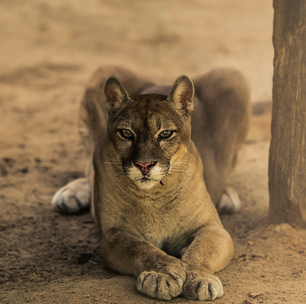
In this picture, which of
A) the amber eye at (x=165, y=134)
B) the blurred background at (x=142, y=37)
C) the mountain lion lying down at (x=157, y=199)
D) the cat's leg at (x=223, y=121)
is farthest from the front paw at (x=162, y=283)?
the blurred background at (x=142, y=37)

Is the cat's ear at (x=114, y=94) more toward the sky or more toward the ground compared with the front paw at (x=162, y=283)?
more toward the sky

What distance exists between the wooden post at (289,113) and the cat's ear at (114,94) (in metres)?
1.05

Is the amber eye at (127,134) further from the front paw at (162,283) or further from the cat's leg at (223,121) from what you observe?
the cat's leg at (223,121)

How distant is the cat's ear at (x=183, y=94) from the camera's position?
10.7ft

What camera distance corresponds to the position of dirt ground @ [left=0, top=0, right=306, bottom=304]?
314 centimetres

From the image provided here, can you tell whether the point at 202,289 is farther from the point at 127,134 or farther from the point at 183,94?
the point at 183,94

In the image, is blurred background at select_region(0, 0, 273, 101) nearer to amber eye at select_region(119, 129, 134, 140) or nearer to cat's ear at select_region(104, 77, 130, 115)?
cat's ear at select_region(104, 77, 130, 115)

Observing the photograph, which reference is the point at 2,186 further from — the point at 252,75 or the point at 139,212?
the point at 252,75

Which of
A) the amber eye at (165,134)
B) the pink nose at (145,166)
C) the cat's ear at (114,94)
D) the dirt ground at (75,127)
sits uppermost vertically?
the cat's ear at (114,94)

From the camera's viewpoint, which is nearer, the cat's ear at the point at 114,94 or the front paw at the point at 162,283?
the front paw at the point at 162,283

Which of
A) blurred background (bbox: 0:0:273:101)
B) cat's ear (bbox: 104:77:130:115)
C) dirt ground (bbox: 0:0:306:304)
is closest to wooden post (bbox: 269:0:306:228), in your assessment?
dirt ground (bbox: 0:0:306:304)

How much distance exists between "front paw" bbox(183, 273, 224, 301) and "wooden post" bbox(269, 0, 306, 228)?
1.07 metres

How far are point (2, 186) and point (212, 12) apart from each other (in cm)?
752

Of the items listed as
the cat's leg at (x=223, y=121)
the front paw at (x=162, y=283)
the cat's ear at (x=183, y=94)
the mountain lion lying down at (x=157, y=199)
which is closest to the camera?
the front paw at (x=162, y=283)
